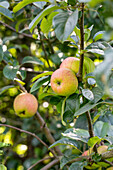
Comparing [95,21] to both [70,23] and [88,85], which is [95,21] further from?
[70,23]

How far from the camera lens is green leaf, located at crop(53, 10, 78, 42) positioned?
613 millimetres

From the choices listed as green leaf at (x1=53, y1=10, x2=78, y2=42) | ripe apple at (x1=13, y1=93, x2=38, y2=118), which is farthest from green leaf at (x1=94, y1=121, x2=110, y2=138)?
green leaf at (x1=53, y1=10, x2=78, y2=42)

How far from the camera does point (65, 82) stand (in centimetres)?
82

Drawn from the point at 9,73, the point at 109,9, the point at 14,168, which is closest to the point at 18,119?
the point at 14,168

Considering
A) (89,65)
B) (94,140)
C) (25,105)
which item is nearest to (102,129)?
(94,140)

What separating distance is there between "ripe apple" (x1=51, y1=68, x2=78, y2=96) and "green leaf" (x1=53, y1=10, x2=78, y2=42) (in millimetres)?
207

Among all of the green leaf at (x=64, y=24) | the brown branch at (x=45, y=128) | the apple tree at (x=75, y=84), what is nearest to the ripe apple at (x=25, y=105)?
the apple tree at (x=75, y=84)

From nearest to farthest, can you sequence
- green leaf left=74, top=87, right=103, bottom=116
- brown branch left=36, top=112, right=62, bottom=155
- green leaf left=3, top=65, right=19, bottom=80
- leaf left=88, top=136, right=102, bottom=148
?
green leaf left=74, top=87, right=103, bottom=116
leaf left=88, top=136, right=102, bottom=148
green leaf left=3, top=65, right=19, bottom=80
brown branch left=36, top=112, right=62, bottom=155

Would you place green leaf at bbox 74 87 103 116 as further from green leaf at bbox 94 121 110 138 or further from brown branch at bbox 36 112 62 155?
brown branch at bbox 36 112 62 155

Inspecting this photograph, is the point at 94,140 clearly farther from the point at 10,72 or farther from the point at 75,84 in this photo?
the point at 10,72

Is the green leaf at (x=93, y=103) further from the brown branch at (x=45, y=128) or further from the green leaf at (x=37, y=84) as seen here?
the brown branch at (x=45, y=128)

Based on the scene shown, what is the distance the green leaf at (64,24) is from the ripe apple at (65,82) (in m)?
0.21

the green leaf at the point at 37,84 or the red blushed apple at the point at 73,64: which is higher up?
the red blushed apple at the point at 73,64

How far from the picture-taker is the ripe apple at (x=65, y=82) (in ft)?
2.65
